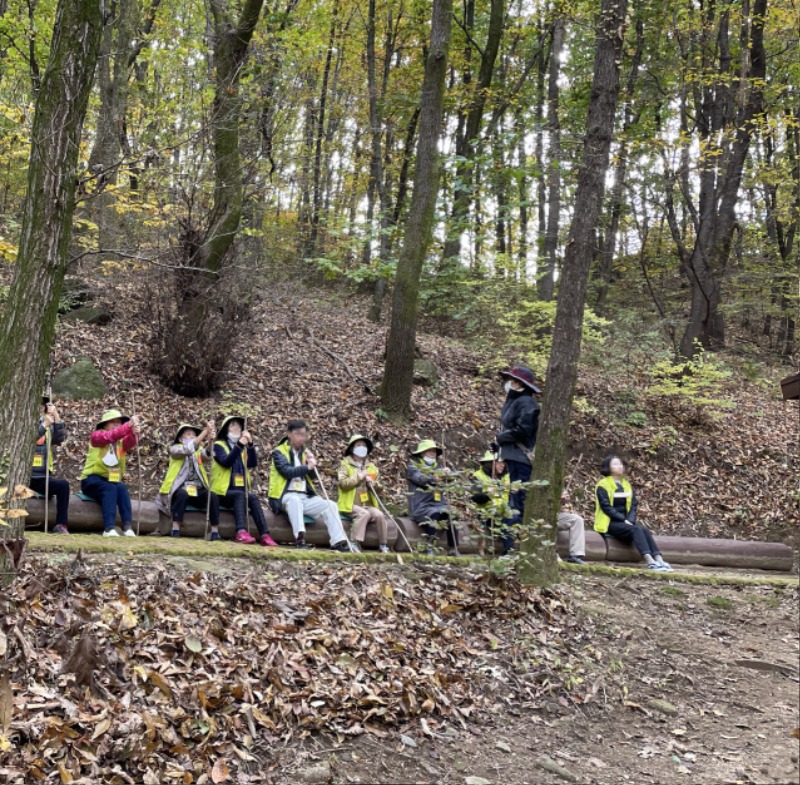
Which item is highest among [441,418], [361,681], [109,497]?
[441,418]

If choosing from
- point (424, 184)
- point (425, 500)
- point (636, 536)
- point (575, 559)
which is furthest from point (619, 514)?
point (424, 184)

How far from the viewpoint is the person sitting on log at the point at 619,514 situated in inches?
380

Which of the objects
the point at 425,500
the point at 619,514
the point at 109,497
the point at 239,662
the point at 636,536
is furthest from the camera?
the point at 619,514

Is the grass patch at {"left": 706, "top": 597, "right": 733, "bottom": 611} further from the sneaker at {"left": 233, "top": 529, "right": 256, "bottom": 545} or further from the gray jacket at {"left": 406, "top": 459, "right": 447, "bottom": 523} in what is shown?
the sneaker at {"left": 233, "top": 529, "right": 256, "bottom": 545}

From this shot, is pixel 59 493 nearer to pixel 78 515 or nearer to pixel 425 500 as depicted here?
pixel 78 515

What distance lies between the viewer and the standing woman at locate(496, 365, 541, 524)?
832cm

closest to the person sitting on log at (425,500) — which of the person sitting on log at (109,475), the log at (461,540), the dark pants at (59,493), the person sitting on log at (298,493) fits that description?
the log at (461,540)

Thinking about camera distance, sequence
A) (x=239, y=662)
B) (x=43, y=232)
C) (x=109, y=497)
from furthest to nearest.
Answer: (x=109, y=497), (x=43, y=232), (x=239, y=662)

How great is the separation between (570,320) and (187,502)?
5.08 meters

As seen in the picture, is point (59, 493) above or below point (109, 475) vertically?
below

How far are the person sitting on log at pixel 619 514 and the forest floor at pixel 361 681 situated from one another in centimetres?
274

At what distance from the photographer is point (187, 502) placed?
27.5 feet

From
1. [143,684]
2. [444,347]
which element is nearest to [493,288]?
[444,347]

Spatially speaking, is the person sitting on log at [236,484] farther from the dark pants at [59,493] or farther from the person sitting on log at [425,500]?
the person sitting on log at [425,500]
